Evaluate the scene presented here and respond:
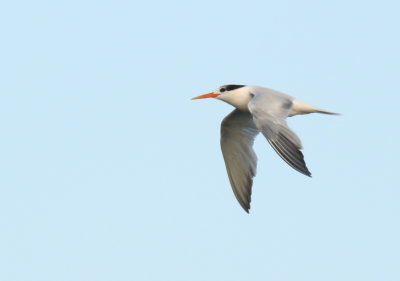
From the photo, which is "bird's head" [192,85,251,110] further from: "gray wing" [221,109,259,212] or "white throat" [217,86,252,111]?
"gray wing" [221,109,259,212]

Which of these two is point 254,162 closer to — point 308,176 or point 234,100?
point 234,100

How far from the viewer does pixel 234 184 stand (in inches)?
710

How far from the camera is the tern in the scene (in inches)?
562

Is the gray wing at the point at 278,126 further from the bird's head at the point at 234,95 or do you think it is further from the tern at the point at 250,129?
the bird's head at the point at 234,95

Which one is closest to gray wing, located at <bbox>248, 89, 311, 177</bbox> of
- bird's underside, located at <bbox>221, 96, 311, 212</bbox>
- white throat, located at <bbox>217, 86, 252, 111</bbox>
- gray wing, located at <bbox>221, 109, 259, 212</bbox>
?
bird's underside, located at <bbox>221, 96, 311, 212</bbox>

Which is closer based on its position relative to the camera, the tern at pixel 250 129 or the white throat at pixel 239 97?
the tern at pixel 250 129

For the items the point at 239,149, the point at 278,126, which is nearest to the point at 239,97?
the point at 239,149

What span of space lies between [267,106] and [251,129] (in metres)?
2.92

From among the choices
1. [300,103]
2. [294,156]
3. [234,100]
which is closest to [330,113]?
[300,103]

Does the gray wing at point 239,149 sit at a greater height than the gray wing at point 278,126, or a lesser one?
lesser

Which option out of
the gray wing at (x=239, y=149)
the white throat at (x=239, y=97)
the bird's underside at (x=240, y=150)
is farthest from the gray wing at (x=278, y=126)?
the gray wing at (x=239, y=149)

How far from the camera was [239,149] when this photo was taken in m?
18.4

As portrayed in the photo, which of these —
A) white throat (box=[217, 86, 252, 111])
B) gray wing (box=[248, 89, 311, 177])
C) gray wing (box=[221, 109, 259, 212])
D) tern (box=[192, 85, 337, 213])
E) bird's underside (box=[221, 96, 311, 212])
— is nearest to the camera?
gray wing (box=[248, 89, 311, 177])

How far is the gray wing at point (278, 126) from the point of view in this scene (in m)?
13.9
